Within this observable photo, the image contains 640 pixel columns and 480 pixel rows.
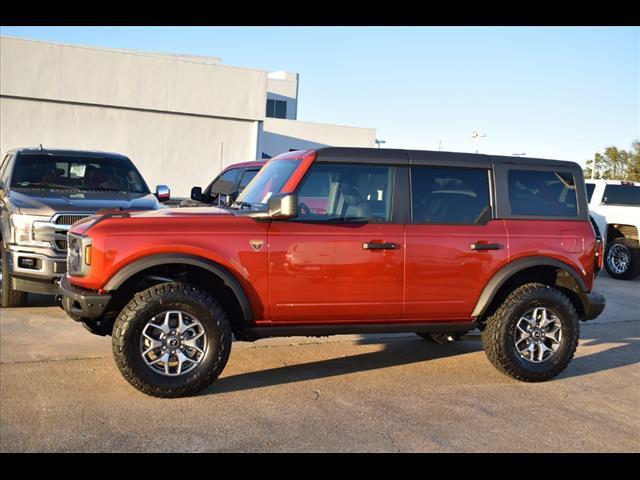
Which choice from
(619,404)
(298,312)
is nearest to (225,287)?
(298,312)

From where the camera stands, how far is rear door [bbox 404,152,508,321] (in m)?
5.87

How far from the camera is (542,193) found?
21.2 feet

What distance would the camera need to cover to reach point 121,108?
101 ft

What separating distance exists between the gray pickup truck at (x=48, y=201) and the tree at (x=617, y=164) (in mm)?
30184

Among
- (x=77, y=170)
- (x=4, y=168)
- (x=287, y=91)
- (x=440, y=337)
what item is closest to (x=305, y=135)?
(x=287, y=91)

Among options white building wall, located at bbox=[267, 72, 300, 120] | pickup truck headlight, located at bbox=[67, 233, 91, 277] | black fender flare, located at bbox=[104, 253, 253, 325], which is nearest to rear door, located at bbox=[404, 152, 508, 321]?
black fender flare, located at bbox=[104, 253, 253, 325]

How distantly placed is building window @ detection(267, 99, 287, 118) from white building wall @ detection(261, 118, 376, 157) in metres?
9.72

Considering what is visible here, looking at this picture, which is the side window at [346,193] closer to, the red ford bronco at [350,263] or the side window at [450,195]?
the red ford bronco at [350,263]

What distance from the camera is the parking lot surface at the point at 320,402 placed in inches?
176

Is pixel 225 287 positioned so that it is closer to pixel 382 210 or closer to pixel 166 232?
pixel 166 232

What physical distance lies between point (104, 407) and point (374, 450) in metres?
1.99

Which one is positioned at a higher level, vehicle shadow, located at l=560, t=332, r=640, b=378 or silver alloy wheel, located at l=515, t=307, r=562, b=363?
silver alloy wheel, located at l=515, t=307, r=562, b=363

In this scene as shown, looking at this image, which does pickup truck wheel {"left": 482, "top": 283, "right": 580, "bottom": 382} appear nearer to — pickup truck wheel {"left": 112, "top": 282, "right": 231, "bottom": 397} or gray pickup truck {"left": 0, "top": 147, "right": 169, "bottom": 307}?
pickup truck wheel {"left": 112, "top": 282, "right": 231, "bottom": 397}

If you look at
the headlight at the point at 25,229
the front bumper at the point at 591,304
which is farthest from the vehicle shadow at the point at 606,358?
the headlight at the point at 25,229
